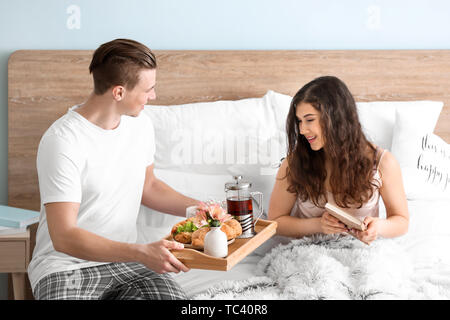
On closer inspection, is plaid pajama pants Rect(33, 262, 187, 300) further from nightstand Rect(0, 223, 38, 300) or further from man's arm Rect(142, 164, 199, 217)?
nightstand Rect(0, 223, 38, 300)

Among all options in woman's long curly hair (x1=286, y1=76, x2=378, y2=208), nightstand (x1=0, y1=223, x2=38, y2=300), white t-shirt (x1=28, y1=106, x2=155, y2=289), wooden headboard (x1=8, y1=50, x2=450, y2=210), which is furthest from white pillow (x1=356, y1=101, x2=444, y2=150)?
nightstand (x1=0, y1=223, x2=38, y2=300)

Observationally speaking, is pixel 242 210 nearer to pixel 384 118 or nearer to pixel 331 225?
pixel 331 225

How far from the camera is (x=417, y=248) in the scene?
1769mm

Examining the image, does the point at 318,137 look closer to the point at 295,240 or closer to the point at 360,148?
the point at 360,148

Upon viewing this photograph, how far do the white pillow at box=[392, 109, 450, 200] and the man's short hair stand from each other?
123 centimetres

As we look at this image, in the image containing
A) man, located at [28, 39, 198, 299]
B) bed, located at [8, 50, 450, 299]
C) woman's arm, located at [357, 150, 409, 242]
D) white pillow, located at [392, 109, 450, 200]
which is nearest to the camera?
man, located at [28, 39, 198, 299]

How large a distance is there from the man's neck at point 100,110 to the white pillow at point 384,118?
3.86ft

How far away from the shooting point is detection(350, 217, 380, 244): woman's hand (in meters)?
1.54

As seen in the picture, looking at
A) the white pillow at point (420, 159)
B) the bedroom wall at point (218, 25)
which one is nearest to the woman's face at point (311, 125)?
the white pillow at point (420, 159)

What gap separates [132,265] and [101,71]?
62 cm

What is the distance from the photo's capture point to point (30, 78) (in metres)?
2.23

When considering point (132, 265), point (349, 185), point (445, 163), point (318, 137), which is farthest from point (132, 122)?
point (445, 163)

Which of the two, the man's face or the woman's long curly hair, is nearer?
the man's face

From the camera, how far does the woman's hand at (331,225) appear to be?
1575mm
